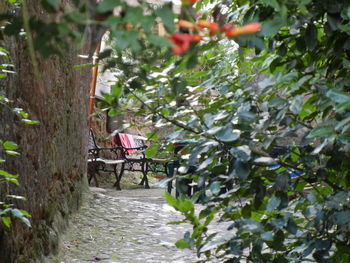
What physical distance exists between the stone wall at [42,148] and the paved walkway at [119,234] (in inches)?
7.1

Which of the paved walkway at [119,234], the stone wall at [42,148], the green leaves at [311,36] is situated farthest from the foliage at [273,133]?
the paved walkway at [119,234]

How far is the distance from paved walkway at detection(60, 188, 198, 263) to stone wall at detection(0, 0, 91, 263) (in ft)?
0.59

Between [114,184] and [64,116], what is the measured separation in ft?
15.0

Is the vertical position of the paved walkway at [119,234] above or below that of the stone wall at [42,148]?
below

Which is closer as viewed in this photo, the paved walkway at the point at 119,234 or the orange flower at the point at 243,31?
the orange flower at the point at 243,31

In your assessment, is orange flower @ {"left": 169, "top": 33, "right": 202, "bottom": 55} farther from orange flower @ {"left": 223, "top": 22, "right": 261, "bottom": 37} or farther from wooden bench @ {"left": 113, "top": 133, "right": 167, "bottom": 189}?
wooden bench @ {"left": 113, "top": 133, "right": 167, "bottom": 189}

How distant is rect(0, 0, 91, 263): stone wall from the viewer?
312 cm

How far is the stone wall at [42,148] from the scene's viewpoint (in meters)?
3.12

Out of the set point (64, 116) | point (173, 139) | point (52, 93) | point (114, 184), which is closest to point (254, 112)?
point (173, 139)

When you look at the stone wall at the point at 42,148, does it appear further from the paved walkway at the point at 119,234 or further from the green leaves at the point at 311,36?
the green leaves at the point at 311,36

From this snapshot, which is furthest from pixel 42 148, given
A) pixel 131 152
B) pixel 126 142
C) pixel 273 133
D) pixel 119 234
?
pixel 126 142

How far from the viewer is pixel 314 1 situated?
5.18ft

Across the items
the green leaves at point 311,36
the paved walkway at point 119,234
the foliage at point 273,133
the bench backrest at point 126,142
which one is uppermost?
the green leaves at point 311,36

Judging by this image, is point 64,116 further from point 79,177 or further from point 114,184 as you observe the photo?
point 114,184
